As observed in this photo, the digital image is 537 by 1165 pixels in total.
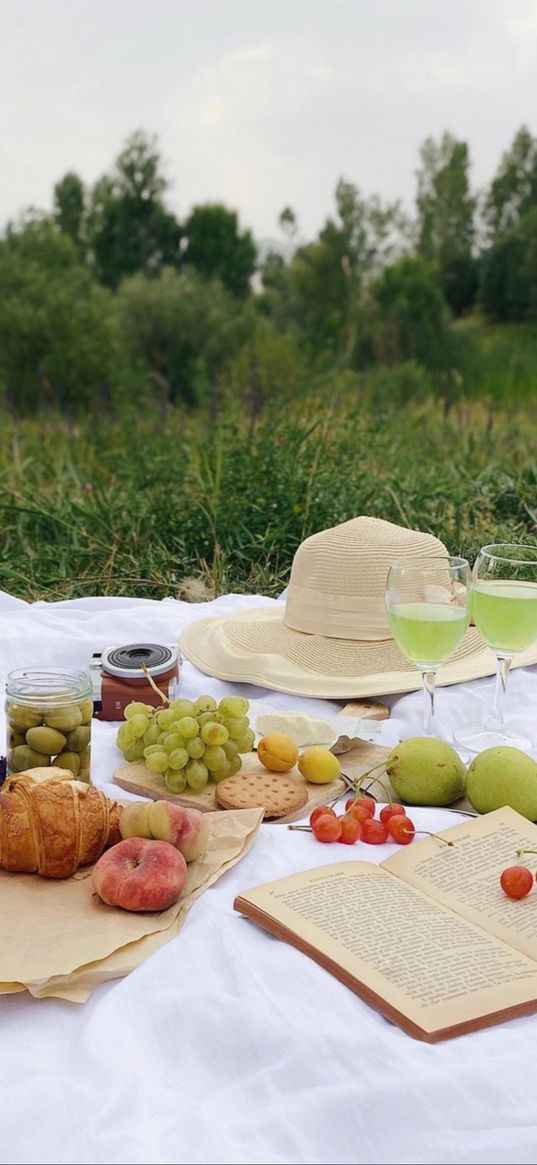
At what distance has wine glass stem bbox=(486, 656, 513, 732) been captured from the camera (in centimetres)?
215

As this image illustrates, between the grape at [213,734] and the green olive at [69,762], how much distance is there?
23 cm

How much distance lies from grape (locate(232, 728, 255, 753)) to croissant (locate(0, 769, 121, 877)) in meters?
0.42

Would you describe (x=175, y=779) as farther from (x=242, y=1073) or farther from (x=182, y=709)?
(x=242, y=1073)

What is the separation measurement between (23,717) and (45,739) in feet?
0.17

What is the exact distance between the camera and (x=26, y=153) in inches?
728

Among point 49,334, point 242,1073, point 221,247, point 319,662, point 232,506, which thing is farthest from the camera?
point 221,247

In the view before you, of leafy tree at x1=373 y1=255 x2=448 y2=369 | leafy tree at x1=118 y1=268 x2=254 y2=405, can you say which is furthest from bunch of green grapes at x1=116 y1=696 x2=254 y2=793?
leafy tree at x1=118 y1=268 x2=254 y2=405

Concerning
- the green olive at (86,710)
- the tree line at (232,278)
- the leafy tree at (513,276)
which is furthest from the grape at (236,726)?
the leafy tree at (513,276)

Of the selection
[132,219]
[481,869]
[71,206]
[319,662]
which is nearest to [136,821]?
[481,869]

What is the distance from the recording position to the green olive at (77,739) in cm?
182

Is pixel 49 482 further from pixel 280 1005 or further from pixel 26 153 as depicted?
pixel 26 153

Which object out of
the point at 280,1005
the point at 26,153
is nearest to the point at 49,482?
the point at 280,1005

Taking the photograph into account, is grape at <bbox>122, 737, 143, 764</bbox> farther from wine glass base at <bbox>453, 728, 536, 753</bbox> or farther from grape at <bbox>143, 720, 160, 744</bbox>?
wine glass base at <bbox>453, 728, 536, 753</bbox>

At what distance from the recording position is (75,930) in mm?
1429
